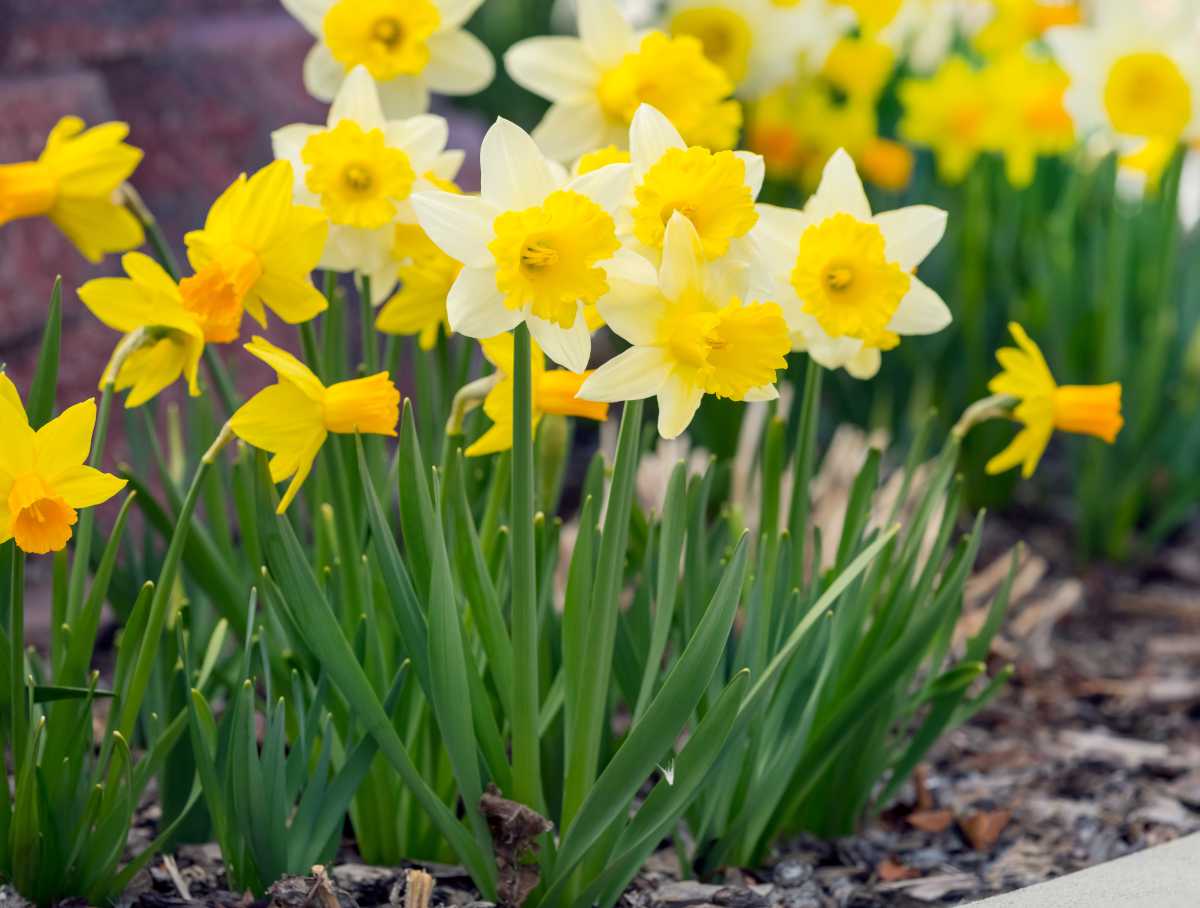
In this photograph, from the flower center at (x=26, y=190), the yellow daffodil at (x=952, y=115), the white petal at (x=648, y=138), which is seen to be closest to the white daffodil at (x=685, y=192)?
the white petal at (x=648, y=138)

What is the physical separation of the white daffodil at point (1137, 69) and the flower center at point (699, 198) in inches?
61.3

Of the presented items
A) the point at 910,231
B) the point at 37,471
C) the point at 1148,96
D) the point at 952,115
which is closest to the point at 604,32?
the point at 910,231

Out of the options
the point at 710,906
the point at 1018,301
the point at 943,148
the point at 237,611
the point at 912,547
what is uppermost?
the point at 943,148

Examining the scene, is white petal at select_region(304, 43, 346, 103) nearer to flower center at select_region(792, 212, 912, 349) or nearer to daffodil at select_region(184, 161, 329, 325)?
daffodil at select_region(184, 161, 329, 325)

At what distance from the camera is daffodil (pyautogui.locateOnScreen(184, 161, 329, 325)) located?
1166 millimetres

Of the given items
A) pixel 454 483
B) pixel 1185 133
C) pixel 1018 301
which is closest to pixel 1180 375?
pixel 1018 301

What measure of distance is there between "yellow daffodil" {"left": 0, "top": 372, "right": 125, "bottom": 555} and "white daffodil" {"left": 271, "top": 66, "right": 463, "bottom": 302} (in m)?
0.31

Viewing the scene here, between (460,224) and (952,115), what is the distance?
2037 mm

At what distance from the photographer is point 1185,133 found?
2434 mm

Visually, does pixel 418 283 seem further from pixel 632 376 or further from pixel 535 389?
pixel 632 376

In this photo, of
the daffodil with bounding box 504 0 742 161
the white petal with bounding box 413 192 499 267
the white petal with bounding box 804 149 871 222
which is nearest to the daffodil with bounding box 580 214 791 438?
the white petal with bounding box 413 192 499 267

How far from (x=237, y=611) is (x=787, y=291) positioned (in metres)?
0.66

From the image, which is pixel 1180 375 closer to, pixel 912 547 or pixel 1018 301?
pixel 1018 301

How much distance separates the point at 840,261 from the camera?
121 centimetres
